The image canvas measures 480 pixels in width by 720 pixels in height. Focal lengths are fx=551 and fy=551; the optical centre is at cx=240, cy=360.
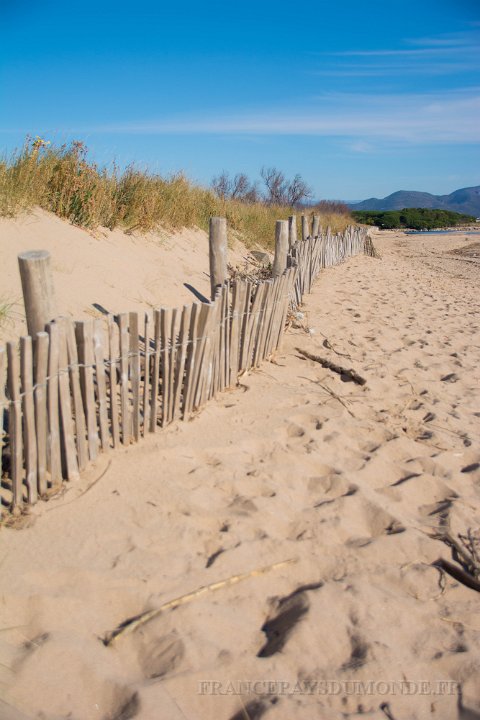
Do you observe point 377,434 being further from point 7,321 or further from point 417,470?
point 7,321

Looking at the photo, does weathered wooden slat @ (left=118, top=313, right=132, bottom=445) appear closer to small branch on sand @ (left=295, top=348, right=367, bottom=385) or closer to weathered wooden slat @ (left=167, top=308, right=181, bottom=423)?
weathered wooden slat @ (left=167, top=308, right=181, bottom=423)

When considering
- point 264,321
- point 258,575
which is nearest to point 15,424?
point 258,575

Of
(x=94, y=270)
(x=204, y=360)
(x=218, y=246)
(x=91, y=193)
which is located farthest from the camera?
(x=91, y=193)

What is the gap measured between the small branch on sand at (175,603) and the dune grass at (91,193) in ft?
15.7

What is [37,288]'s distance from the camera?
274 cm

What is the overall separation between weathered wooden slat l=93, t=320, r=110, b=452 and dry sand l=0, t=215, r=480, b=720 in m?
0.14

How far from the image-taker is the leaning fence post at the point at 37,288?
2.71 m

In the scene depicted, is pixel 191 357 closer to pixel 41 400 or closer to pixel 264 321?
pixel 41 400

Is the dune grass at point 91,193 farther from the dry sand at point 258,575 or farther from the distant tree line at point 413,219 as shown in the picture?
the distant tree line at point 413,219

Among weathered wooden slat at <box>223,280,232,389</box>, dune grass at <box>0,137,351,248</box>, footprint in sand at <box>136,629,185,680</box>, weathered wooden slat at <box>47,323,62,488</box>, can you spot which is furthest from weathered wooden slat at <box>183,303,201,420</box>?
dune grass at <box>0,137,351,248</box>

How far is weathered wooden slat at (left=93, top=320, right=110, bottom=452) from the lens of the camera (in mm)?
2748

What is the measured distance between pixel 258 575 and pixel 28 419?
1.21 m

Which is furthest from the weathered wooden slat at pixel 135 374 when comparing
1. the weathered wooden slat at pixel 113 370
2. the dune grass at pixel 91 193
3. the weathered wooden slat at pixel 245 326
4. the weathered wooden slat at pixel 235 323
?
the dune grass at pixel 91 193

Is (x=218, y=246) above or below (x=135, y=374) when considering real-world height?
above
